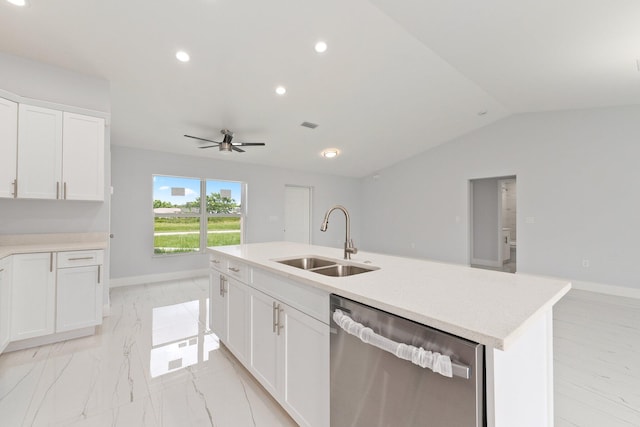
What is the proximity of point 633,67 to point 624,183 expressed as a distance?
2044 mm

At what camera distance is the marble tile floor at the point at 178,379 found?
169cm

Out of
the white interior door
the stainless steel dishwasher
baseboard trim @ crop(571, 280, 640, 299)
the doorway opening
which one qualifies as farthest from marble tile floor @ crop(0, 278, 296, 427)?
the doorway opening

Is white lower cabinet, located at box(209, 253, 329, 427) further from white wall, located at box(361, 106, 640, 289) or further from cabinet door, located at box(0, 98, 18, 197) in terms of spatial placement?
white wall, located at box(361, 106, 640, 289)

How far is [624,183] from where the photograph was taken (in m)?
4.21

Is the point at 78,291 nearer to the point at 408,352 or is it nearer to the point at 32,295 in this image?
the point at 32,295

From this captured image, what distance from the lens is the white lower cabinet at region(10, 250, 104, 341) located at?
2.44m

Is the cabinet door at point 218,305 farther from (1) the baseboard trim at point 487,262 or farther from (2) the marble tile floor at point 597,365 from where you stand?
(1) the baseboard trim at point 487,262

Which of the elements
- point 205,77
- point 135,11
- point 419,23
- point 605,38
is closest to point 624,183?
point 605,38

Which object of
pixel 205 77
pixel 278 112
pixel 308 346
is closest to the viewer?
pixel 308 346

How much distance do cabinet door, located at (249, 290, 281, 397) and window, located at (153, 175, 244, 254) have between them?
13.1 feet

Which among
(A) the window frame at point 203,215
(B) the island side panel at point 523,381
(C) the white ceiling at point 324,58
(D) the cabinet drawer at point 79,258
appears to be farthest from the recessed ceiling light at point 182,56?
(B) the island side panel at point 523,381

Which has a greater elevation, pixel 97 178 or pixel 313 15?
pixel 313 15

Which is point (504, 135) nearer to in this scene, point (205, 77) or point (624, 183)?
point (624, 183)

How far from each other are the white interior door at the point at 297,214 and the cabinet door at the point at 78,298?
4.34 m
